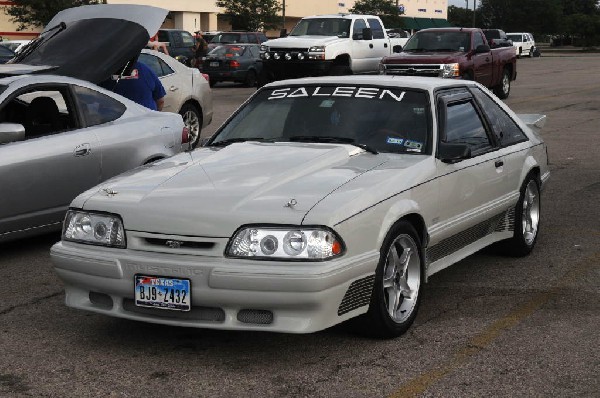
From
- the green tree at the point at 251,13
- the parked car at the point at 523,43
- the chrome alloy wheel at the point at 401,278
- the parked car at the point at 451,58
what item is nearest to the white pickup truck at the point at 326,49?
the parked car at the point at 451,58

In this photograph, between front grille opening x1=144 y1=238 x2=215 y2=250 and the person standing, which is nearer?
front grille opening x1=144 y1=238 x2=215 y2=250

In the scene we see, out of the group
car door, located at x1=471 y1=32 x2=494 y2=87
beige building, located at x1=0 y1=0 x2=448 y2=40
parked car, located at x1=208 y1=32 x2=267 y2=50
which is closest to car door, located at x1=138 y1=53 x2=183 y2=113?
car door, located at x1=471 y1=32 x2=494 y2=87

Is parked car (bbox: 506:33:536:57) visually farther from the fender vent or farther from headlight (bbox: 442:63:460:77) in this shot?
the fender vent

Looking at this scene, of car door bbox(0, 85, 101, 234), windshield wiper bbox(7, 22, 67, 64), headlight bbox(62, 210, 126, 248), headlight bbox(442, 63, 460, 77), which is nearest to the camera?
headlight bbox(62, 210, 126, 248)

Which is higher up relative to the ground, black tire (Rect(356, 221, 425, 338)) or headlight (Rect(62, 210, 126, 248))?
headlight (Rect(62, 210, 126, 248))

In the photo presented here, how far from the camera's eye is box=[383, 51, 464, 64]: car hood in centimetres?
2209

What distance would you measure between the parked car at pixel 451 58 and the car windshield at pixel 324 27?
3325 millimetres

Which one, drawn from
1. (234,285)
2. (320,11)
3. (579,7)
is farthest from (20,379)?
(579,7)

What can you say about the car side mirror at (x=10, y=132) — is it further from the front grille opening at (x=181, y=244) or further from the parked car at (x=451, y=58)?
the parked car at (x=451, y=58)

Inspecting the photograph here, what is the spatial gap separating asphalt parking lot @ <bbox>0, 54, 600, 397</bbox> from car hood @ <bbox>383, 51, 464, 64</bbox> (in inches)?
585

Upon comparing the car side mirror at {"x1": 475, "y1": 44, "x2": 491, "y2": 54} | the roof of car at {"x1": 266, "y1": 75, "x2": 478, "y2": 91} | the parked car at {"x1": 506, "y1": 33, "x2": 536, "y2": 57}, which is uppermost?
the roof of car at {"x1": 266, "y1": 75, "x2": 478, "y2": 91}

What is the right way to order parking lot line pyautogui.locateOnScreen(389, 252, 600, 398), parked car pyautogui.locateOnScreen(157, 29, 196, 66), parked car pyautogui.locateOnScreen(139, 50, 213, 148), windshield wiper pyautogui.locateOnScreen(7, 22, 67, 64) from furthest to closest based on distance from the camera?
parked car pyautogui.locateOnScreen(157, 29, 196, 66), parked car pyautogui.locateOnScreen(139, 50, 213, 148), windshield wiper pyautogui.locateOnScreen(7, 22, 67, 64), parking lot line pyautogui.locateOnScreen(389, 252, 600, 398)

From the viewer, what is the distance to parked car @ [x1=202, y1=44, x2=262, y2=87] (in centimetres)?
3039

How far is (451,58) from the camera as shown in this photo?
2219 cm
